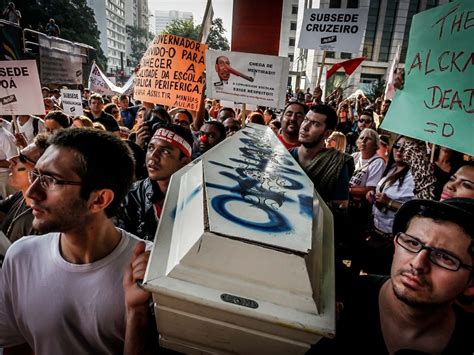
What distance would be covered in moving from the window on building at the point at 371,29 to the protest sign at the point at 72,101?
33.4 m

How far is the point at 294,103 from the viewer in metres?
3.58

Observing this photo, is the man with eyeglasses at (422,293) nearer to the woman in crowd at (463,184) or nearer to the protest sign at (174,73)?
the woman in crowd at (463,184)

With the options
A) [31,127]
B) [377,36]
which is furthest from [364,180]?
[377,36]

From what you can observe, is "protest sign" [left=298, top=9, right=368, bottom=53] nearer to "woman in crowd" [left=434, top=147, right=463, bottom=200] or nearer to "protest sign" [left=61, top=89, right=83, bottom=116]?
"woman in crowd" [left=434, top=147, right=463, bottom=200]

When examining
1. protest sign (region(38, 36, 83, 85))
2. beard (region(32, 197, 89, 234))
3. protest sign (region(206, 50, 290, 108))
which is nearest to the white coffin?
beard (region(32, 197, 89, 234))

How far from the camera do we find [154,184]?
231 cm

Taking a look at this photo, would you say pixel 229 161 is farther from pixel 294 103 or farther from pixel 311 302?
pixel 294 103

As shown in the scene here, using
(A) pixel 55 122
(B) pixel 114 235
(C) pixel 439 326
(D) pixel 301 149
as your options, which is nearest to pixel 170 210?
(B) pixel 114 235

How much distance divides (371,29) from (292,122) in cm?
3577

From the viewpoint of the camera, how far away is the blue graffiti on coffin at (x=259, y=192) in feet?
3.13

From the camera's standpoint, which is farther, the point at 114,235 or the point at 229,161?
Result: the point at 229,161

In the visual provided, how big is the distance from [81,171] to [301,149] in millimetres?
2160

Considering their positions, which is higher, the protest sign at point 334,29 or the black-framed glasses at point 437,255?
the protest sign at point 334,29

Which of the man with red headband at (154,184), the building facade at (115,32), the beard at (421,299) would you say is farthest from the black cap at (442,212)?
the building facade at (115,32)
